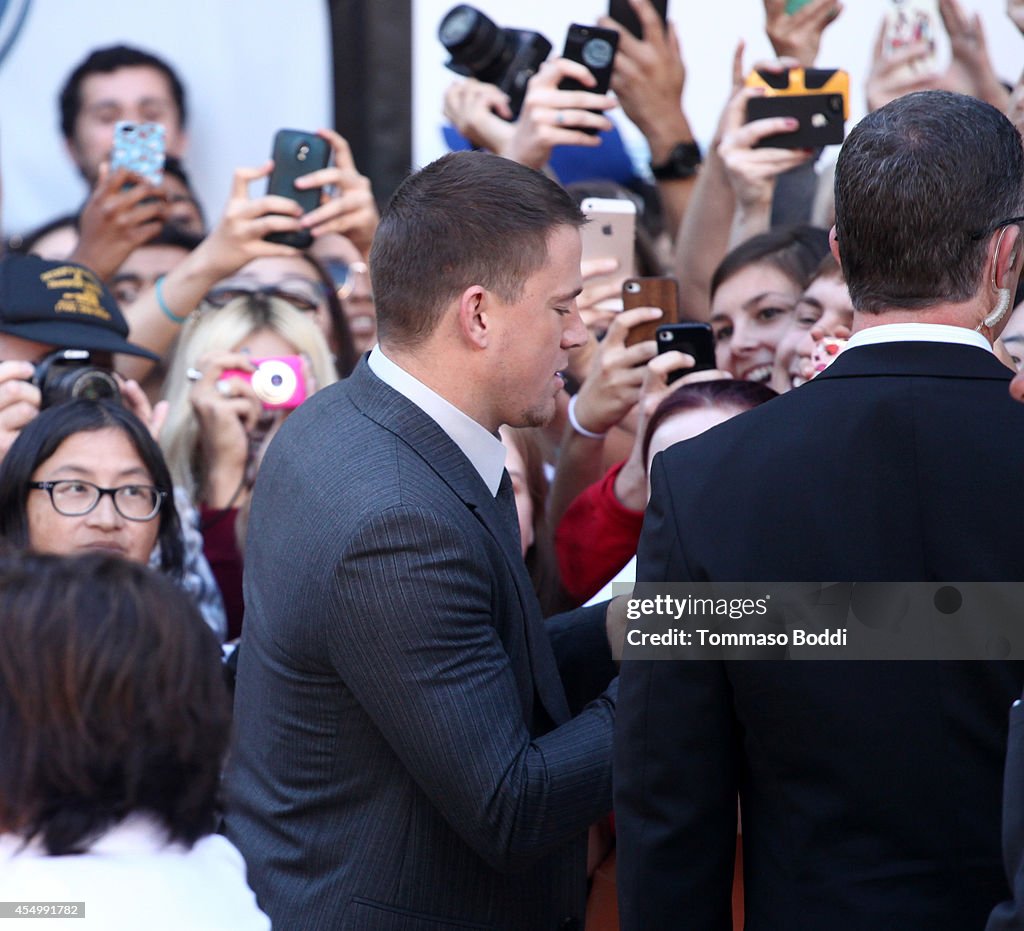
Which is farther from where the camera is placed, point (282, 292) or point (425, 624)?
point (282, 292)

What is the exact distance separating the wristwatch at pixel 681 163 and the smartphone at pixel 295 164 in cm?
100

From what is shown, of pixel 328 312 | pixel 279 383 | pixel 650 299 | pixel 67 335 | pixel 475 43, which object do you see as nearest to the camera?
pixel 650 299

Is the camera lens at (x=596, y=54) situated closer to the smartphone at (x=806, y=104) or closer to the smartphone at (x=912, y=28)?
the smartphone at (x=806, y=104)

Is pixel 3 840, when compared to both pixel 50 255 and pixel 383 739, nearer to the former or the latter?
pixel 383 739

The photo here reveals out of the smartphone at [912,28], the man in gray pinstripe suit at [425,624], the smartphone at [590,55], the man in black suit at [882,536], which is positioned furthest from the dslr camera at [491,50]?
the man in black suit at [882,536]

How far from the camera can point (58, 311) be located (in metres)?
3.47

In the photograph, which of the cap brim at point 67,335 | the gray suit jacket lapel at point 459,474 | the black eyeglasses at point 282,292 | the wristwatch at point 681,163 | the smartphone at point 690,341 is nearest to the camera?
the gray suit jacket lapel at point 459,474

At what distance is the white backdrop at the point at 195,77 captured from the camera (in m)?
4.17

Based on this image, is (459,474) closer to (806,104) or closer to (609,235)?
(609,235)

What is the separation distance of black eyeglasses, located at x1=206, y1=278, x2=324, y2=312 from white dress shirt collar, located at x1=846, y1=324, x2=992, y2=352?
2576mm

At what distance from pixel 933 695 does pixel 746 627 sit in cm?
22

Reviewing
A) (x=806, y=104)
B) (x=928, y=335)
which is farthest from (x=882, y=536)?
(x=806, y=104)

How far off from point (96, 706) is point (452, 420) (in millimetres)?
864

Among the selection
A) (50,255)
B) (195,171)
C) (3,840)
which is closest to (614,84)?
(195,171)
